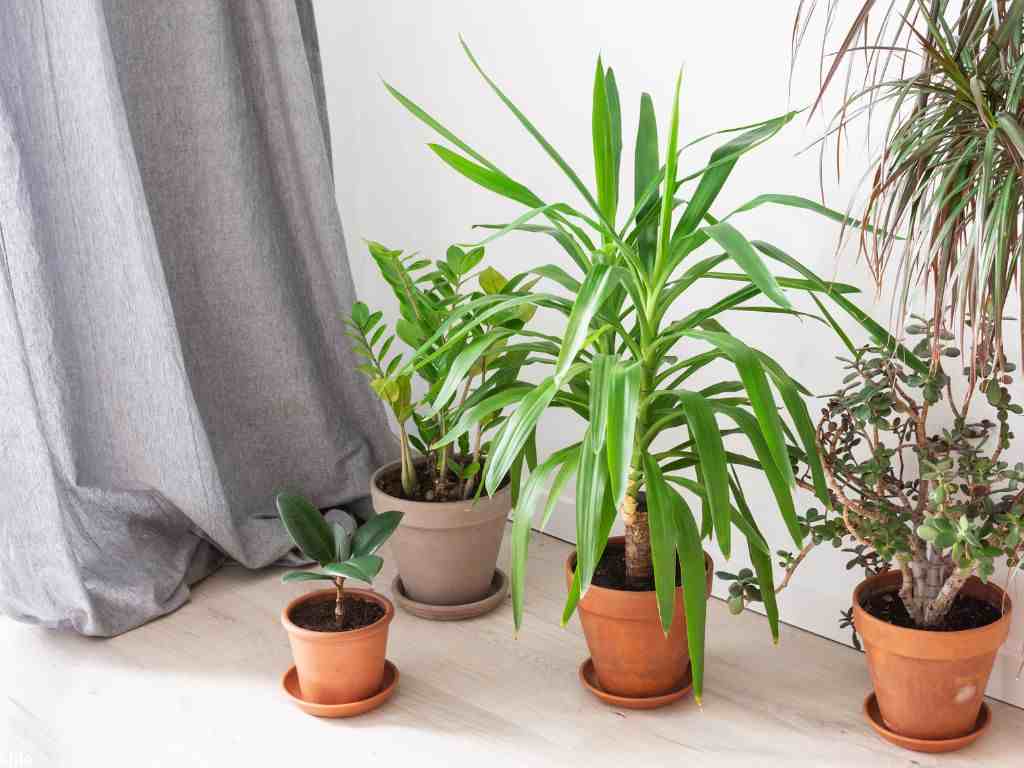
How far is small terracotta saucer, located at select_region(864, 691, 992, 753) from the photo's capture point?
1783 millimetres

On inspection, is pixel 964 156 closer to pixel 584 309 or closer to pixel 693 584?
pixel 584 309

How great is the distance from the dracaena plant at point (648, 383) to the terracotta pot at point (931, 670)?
7.2 inches

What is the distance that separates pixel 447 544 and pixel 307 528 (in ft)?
1.22

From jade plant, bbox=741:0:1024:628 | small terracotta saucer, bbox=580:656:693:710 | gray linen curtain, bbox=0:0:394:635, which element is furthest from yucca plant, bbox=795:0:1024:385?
gray linen curtain, bbox=0:0:394:635

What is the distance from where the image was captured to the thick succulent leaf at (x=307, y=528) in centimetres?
190

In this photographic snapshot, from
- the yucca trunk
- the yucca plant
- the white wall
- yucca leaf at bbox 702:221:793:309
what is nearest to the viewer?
the yucca plant

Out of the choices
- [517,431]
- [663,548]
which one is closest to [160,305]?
[517,431]

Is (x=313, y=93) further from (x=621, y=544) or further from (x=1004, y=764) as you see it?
(x=1004, y=764)

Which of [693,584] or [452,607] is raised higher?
[693,584]

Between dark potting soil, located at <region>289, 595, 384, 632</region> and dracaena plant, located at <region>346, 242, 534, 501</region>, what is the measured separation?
1.02 feet

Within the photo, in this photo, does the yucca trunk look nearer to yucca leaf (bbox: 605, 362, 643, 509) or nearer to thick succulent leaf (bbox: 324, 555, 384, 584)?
yucca leaf (bbox: 605, 362, 643, 509)

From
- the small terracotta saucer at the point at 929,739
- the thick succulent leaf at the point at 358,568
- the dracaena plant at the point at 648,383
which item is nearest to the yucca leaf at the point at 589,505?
the dracaena plant at the point at 648,383

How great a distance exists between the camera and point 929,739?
1800 mm

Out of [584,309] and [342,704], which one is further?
[342,704]
